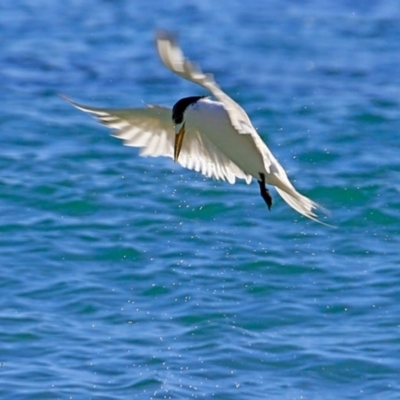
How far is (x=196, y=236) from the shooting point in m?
10.2

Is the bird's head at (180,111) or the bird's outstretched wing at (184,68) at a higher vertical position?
the bird's outstretched wing at (184,68)

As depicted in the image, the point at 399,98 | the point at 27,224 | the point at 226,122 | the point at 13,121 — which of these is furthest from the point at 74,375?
the point at 399,98

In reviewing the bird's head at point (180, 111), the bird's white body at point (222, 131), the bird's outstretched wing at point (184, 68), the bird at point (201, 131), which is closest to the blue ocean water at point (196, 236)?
the bird at point (201, 131)

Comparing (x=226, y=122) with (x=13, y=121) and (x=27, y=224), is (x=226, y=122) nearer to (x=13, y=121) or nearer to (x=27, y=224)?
(x=27, y=224)

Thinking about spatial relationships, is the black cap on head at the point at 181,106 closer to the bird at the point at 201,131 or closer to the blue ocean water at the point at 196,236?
the bird at the point at 201,131

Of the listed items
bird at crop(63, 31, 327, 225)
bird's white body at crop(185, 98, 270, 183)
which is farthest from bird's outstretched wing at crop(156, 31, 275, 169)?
bird's white body at crop(185, 98, 270, 183)

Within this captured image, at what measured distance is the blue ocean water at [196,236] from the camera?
7.86 meters

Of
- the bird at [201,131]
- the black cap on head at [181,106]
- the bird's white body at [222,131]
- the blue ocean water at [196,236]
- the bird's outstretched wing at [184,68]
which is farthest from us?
the blue ocean water at [196,236]

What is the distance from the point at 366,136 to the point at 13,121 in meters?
3.75

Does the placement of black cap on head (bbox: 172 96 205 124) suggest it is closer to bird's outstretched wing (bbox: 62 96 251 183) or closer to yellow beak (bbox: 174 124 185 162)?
yellow beak (bbox: 174 124 185 162)

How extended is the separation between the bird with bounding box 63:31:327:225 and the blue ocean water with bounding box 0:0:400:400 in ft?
3.57

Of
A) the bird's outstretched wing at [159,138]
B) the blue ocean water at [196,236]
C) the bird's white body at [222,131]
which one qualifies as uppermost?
the bird's white body at [222,131]

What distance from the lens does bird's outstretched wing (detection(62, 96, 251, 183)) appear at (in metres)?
7.70

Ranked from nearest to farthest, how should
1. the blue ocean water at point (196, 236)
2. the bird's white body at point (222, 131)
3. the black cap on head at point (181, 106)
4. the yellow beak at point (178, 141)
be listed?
1. the bird's white body at point (222, 131)
2. the black cap on head at point (181, 106)
3. the yellow beak at point (178, 141)
4. the blue ocean water at point (196, 236)
